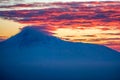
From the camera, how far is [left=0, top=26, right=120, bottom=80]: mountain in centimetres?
373

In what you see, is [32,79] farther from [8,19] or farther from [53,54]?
[8,19]

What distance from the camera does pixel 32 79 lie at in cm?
378

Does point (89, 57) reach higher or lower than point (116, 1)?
lower

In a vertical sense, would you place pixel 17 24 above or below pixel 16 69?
above

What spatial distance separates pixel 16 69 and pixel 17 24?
0.47 metres

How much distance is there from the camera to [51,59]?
3.77 metres

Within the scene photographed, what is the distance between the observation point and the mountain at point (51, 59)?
12.2 ft

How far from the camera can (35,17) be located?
12.4 feet

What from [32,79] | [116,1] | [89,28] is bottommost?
[32,79]

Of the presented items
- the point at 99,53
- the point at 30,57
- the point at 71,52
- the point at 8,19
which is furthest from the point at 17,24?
the point at 99,53

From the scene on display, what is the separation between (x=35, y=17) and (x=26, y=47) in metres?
0.33

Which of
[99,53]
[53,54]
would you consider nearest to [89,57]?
[99,53]

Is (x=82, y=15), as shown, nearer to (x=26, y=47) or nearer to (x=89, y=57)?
(x=89, y=57)

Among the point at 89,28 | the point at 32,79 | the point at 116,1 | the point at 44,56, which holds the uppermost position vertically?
the point at 116,1
